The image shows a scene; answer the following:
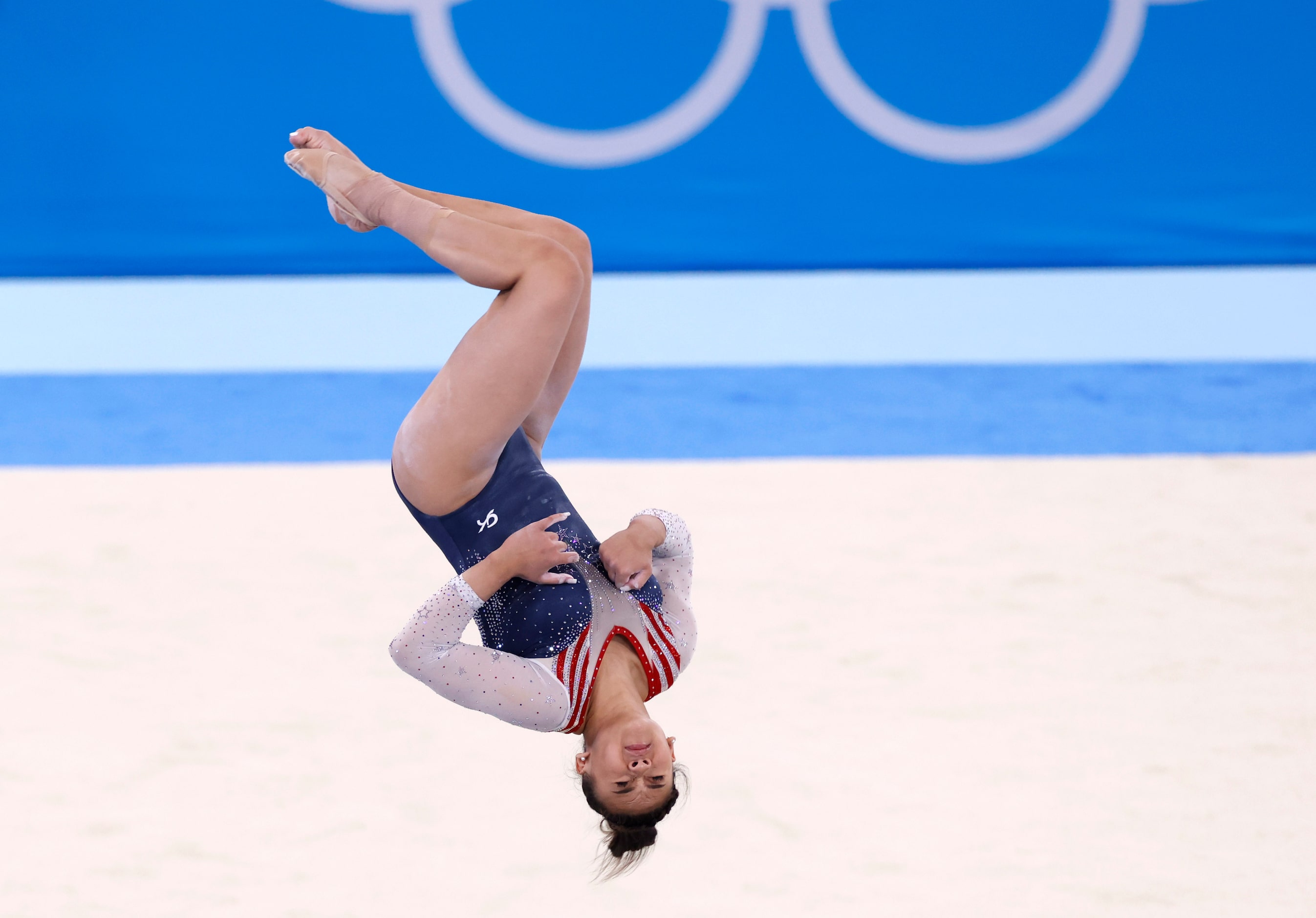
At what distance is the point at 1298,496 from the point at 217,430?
4080 mm

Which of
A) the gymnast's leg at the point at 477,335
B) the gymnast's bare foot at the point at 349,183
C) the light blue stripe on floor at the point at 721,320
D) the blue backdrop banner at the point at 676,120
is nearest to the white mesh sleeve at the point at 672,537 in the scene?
the gymnast's leg at the point at 477,335

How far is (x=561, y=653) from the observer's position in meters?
3.02

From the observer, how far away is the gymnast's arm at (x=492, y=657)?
2859mm

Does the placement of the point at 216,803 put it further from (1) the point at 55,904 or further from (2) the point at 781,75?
(2) the point at 781,75

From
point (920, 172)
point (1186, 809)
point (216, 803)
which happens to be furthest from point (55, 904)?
point (920, 172)

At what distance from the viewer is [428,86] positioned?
6992 millimetres

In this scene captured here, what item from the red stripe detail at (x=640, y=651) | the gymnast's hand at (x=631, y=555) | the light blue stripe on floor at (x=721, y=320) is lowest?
the red stripe detail at (x=640, y=651)

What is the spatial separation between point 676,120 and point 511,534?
14.5ft

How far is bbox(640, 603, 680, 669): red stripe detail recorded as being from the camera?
3131 millimetres

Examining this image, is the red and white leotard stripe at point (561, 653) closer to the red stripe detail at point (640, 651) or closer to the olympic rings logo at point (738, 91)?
the red stripe detail at point (640, 651)

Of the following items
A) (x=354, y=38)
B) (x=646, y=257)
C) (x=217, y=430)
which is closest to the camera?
(x=217, y=430)

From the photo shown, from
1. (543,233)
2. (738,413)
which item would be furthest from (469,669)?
(738,413)

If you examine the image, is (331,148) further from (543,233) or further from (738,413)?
(738,413)

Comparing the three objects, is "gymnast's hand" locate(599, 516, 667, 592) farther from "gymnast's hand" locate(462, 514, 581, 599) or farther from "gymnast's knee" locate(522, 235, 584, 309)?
"gymnast's knee" locate(522, 235, 584, 309)
